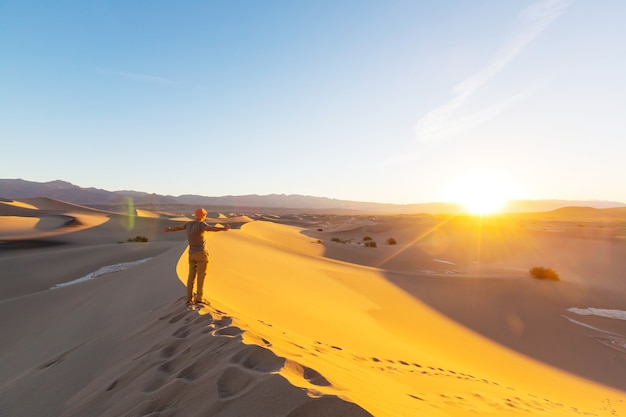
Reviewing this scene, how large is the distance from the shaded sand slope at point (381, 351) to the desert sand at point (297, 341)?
42 millimetres

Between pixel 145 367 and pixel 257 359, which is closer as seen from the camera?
pixel 257 359

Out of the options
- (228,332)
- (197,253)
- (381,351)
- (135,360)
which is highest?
(197,253)

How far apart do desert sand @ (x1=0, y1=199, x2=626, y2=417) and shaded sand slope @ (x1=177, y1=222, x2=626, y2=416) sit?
42 mm

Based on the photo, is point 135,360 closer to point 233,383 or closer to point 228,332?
point 228,332

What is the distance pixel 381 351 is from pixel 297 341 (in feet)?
6.07

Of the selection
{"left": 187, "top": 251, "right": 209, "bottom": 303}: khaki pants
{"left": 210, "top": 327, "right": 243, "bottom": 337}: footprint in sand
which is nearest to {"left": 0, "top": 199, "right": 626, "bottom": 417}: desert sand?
{"left": 210, "top": 327, "right": 243, "bottom": 337}: footprint in sand

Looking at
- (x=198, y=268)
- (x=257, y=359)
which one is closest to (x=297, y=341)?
(x=257, y=359)

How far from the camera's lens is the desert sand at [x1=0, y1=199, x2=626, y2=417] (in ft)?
9.34

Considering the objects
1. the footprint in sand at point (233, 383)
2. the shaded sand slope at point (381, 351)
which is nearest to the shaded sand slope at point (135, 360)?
the footprint in sand at point (233, 383)

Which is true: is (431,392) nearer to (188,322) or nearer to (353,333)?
(353,333)

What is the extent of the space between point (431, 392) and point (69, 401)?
391 cm

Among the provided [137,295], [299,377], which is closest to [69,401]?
[299,377]

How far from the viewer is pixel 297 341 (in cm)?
450

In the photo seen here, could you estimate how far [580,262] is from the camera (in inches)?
865
